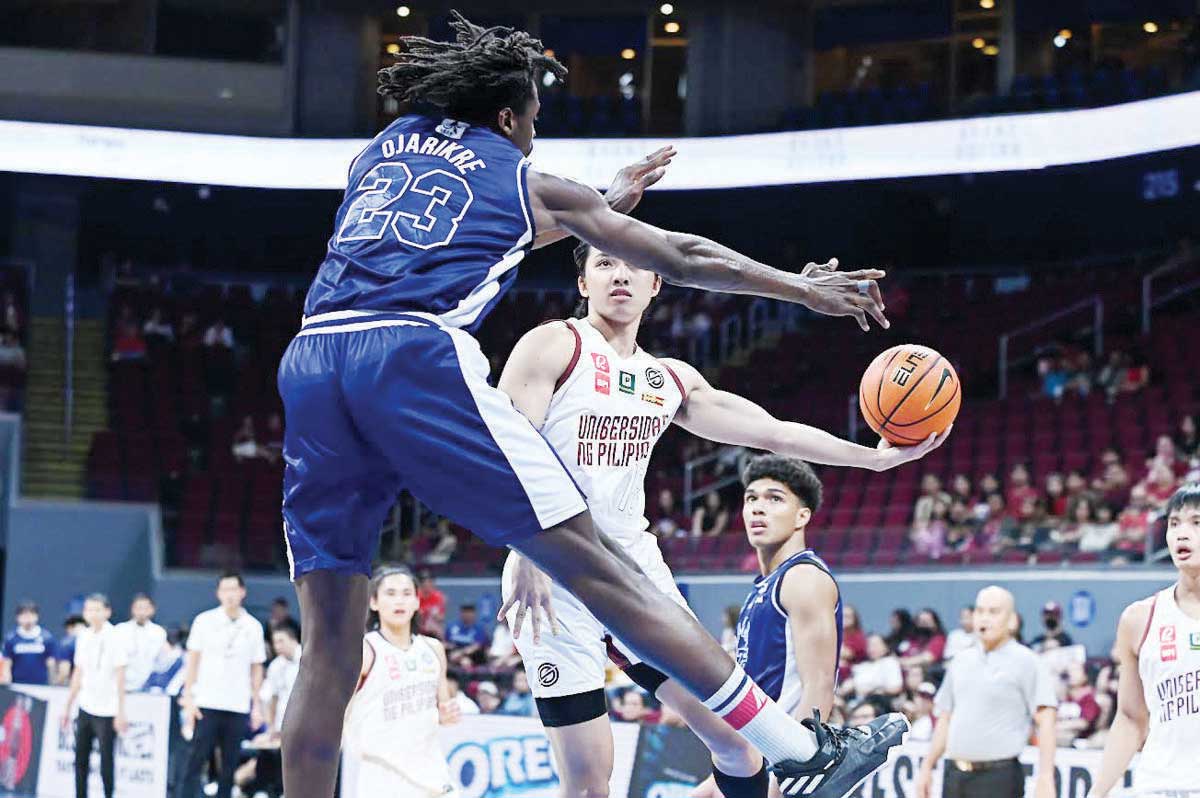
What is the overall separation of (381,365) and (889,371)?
2.19m

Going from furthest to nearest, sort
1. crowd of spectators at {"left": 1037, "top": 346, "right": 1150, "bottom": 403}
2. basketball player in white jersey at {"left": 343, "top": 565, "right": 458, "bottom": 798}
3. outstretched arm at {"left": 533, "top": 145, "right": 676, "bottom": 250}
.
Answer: crowd of spectators at {"left": 1037, "top": 346, "right": 1150, "bottom": 403}, basketball player in white jersey at {"left": 343, "top": 565, "right": 458, "bottom": 798}, outstretched arm at {"left": 533, "top": 145, "right": 676, "bottom": 250}

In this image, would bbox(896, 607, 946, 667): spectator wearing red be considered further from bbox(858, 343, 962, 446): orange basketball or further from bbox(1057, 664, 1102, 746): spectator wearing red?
bbox(858, 343, 962, 446): orange basketball

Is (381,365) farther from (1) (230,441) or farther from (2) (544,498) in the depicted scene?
(1) (230,441)

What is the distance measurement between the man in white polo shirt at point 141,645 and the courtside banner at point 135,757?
607 mm

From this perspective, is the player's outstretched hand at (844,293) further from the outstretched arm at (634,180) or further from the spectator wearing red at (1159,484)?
the spectator wearing red at (1159,484)

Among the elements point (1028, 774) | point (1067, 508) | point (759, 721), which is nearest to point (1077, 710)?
point (1028, 774)

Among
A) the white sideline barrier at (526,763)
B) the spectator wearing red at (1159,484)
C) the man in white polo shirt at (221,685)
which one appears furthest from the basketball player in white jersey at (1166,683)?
the spectator wearing red at (1159,484)

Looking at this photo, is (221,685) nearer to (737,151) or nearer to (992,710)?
(992,710)

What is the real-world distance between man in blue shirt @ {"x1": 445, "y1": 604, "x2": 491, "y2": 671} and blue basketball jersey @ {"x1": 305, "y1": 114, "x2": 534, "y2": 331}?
1210 cm

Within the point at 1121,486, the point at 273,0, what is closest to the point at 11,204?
the point at 273,0

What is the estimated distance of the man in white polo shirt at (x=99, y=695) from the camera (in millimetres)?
12945

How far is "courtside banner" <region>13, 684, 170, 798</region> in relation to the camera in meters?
13.2

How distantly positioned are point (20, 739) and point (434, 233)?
1198cm

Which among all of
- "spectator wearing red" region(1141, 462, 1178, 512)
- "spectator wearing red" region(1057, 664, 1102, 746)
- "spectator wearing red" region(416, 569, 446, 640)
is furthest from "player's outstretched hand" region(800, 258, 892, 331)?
"spectator wearing red" region(416, 569, 446, 640)
